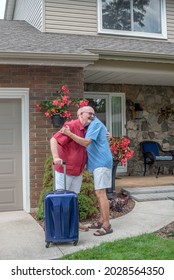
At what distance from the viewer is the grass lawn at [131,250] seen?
372cm

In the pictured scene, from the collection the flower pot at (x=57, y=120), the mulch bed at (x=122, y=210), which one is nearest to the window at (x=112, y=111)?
the mulch bed at (x=122, y=210)

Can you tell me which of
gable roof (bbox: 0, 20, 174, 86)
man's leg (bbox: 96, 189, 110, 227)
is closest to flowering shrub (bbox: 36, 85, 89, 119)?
gable roof (bbox: 0, 20, 174, 86)

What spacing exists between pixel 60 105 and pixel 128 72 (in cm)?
205

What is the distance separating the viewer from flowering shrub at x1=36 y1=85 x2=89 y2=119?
20.4 ft

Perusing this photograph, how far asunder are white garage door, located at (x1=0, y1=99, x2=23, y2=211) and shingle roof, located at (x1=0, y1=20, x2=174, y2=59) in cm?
106

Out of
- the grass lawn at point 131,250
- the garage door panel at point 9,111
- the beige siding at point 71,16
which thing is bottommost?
the grass lawn at point 131,250

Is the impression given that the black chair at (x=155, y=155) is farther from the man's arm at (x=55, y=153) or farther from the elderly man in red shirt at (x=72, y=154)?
the man's arm at (x=55, y=153)

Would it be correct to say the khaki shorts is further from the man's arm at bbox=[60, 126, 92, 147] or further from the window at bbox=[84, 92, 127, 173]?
the window at bbox=[84, 92, 127, 173]

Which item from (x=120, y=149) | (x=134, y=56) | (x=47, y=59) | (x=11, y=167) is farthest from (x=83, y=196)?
(x=134, y=56)

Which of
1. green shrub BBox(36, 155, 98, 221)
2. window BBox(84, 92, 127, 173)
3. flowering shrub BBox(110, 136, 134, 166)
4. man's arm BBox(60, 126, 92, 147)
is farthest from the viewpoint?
window BBox(84, 92, 127, 173)

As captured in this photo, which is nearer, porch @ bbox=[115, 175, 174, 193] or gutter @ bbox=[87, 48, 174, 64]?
gutter @ bbox=[87, 48, 174, 64]

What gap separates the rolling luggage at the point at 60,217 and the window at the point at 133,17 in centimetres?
582
